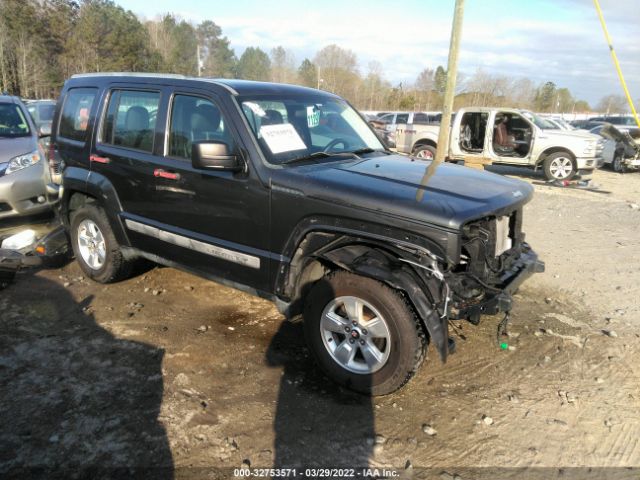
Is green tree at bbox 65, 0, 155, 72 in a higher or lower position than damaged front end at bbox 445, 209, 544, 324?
higher

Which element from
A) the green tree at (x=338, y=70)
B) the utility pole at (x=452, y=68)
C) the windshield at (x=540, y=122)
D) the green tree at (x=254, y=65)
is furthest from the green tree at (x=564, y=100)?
the utility pole at (x=452, y=68)

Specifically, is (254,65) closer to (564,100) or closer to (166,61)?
(166,61)

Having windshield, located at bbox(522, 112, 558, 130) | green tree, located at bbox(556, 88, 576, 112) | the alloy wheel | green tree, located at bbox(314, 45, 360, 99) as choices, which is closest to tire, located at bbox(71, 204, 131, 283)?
the alloy wheel

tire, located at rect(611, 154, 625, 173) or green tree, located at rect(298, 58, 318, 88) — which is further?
green tree, located at rect(298, 58, 318, 88)

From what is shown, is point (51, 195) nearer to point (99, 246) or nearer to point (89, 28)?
point (99, 246)

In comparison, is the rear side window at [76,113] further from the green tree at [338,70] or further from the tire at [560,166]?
the green tree at [338,70]

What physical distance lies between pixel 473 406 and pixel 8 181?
19.6 feet

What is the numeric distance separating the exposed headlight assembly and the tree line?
85.7 ft

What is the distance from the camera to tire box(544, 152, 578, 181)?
1277 cm

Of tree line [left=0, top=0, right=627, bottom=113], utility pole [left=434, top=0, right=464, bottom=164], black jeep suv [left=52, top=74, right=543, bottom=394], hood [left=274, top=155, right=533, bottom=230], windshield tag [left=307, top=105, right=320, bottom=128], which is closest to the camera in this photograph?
hood [left=274, top=155, right=533, bottom=230]

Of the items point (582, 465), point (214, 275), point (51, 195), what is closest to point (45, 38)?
point (51, 195)

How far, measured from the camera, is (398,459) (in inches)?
109

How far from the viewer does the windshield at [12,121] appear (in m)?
6.93

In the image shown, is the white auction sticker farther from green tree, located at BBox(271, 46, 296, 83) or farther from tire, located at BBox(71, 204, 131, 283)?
green tree, located at BBox(271, 46, 296, 83)
